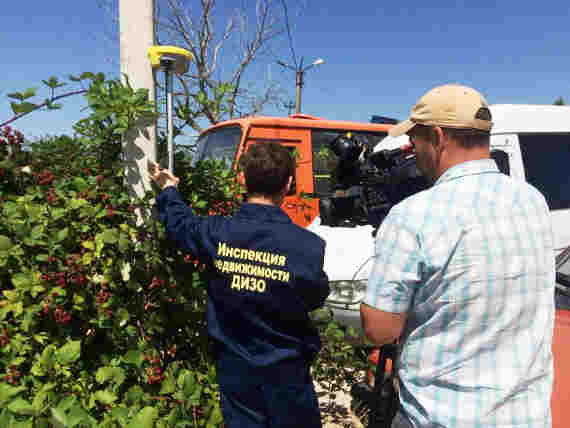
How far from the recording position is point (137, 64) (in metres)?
1.64

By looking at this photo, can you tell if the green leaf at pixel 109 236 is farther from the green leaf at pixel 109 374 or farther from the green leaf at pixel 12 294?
the green leaf at pixel 109 374

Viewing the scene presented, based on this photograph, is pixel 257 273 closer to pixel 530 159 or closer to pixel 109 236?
pixel 109 236

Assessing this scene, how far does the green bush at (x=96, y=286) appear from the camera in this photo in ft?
4.61

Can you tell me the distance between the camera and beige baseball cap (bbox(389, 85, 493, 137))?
1.37m

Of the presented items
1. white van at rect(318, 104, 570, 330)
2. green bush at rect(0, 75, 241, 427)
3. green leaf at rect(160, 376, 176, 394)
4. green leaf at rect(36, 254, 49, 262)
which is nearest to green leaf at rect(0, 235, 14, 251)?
green bush at rect(0, 75, 241, 427)

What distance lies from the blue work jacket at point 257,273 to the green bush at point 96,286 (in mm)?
134

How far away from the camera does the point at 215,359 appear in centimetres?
181

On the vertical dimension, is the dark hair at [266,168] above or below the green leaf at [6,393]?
above

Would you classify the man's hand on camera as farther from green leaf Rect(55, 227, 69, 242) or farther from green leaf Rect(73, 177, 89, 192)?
green leaf Rect(55, 227, 69, 242)

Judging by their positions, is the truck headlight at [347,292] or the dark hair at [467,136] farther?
the truck headlight at [347,292]

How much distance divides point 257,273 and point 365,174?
124 centimetres

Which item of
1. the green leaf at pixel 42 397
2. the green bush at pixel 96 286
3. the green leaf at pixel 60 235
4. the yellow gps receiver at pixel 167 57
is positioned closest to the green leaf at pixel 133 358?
the green bush at pixel 96 286

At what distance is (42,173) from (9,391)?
806 mm

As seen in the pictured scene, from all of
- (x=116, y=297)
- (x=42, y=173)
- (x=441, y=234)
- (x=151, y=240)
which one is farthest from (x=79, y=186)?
(x=441, y=234)
